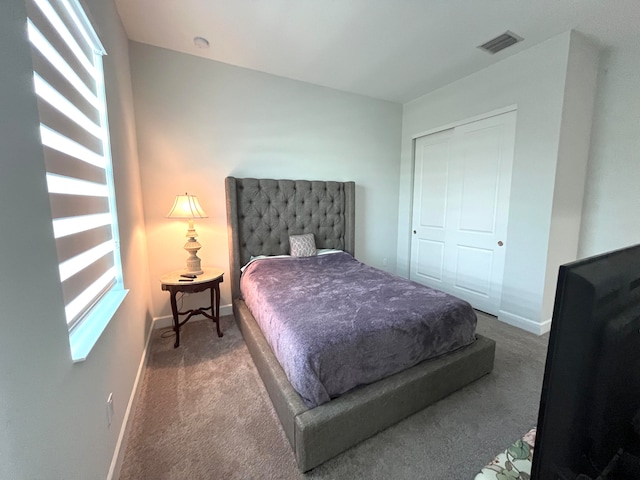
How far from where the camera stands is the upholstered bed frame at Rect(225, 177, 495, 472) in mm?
1299

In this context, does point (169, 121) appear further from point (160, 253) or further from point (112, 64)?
point (160, 253)

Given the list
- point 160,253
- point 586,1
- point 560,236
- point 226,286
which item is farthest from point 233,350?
point 586,1

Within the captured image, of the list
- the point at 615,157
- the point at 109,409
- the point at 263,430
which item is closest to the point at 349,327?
the point at 263,430

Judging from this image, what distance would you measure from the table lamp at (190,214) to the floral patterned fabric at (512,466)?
2.43 metres

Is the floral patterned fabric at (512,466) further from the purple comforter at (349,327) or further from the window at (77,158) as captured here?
the window at (77,158)

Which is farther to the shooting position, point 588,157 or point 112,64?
point 588,157

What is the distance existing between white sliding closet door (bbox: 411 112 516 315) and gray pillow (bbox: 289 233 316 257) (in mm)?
1737

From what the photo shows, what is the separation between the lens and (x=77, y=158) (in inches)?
46.4

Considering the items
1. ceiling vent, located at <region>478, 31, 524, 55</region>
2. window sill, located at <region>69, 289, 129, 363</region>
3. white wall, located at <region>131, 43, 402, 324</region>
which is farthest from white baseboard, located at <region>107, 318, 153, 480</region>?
ceiling vent, located at <region>478, 31, 524, 55</region>

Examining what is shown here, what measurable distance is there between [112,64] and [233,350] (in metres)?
2.32

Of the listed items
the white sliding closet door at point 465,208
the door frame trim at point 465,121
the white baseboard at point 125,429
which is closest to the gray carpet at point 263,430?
the white baseboard at point 125,429

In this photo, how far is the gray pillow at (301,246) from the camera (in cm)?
303

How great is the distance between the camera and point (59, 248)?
3.19ft

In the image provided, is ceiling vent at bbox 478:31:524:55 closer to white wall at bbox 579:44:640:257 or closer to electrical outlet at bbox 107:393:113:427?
white wall at bbox 579:44:640:257
